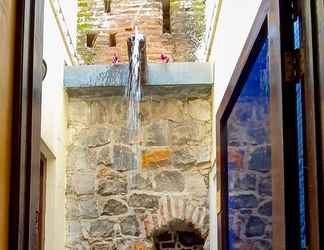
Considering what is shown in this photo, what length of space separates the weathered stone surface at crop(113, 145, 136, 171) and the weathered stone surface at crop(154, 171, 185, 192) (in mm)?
215

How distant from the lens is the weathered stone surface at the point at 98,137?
4.82m

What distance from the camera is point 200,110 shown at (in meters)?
4.82

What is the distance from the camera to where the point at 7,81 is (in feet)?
5.43

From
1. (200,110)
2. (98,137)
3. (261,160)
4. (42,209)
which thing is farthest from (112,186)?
(261,160)

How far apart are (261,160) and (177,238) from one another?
263cm

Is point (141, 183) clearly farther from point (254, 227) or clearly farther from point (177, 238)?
point (254, 227)

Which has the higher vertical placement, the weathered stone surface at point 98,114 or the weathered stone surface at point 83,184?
the weathered stone surface at point 98,114

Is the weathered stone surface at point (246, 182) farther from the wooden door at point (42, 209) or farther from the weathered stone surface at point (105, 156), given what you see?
the weathered stone surface at point (105, 156)

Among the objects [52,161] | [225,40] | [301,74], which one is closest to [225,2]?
[225,40]

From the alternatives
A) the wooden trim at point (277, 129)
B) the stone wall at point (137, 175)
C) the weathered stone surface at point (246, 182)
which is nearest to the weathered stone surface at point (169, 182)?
the stone wall at point (137, 175)

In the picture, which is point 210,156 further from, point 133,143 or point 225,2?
point 225,2

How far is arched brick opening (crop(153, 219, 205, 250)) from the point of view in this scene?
476cm

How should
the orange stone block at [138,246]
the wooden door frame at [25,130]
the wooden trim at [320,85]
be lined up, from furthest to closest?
the orange stone block at [138,246], the wooden door frame at [25,130], the wooden trim at [320,85]

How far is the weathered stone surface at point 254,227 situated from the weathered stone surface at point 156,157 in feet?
7.08
